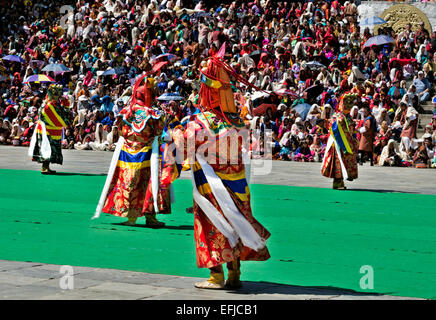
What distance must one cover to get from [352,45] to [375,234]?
15.3 meters

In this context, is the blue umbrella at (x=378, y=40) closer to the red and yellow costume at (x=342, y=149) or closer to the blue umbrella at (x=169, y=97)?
the blue umbrella at (x=169, y=97)

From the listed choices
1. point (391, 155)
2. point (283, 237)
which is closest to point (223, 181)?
point (283, 237)

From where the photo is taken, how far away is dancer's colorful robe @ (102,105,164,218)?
11070mm

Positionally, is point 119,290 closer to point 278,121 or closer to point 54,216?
point 54,216

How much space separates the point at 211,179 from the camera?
740 centimetres

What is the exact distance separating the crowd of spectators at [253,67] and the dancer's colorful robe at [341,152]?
0.25 meters

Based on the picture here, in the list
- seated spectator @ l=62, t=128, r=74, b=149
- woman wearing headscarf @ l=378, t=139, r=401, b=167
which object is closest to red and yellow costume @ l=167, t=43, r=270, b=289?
woman wearing headscarf @ l=378, t=139, r=401, b=167

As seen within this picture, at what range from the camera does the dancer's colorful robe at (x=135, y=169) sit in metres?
11.1

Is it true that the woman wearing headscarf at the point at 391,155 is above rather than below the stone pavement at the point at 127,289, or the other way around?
above

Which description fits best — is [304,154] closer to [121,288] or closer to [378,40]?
[378,40]

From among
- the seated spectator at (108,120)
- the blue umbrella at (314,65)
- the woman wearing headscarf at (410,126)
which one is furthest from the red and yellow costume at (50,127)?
the woman wearing headscarf at (410,126)

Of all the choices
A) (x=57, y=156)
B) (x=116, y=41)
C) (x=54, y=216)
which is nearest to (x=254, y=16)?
(x=116, y=41)

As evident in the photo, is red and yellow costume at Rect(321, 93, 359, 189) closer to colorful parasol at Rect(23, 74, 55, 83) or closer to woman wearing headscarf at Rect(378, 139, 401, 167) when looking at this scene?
woman wearing headscarf at Rect(378, 139, 401, 167)

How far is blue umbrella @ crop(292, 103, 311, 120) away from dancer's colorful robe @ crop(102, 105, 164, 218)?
1244 cm
